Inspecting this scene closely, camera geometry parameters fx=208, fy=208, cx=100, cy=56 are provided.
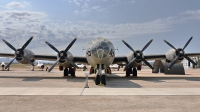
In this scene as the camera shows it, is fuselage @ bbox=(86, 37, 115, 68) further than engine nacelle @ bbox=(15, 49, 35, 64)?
No

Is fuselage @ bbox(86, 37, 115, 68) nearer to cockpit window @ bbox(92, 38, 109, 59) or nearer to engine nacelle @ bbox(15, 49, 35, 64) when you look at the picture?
cockpit window @ bbox(92, 38, 109, 59)

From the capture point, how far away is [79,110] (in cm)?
796

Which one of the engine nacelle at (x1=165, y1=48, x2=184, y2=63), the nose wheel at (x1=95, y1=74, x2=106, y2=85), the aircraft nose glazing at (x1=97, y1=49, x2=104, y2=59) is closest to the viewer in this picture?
the nose wheel at (x1=95, y1=74, x2=106, y2=85)

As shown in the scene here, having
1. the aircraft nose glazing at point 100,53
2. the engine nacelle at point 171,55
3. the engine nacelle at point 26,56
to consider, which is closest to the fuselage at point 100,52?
the aircraft nose glazing at point 100,53

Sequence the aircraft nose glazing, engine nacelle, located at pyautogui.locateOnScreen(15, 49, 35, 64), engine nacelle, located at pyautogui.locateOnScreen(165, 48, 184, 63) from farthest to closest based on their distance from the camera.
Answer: engine nacelle, located at pyautogui.locateOnScreen(165, 48, 184, 63) → engine nacelle, located at pyautogui.locateOnScreen(15, 49, 35, 64) → the aircraft nose glazing

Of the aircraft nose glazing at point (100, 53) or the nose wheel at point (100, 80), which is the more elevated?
the aircraft nose glazing at point (100, 53)

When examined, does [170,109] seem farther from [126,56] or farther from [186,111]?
[126,56]

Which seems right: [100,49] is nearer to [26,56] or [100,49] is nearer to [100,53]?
[100,53]

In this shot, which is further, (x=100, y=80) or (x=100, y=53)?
(x=100, y=53)

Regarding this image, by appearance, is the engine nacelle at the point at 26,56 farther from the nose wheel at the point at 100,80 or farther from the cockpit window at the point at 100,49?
the nose wheel at the point at 100,80

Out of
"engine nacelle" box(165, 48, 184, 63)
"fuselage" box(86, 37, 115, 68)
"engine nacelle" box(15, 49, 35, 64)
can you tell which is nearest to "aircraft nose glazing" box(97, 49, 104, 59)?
"fuselage" box(86, 37, 115, 68)

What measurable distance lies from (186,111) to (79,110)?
400cm

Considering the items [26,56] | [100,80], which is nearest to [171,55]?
[100,80]

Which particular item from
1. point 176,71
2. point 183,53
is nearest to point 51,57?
point 183,53
